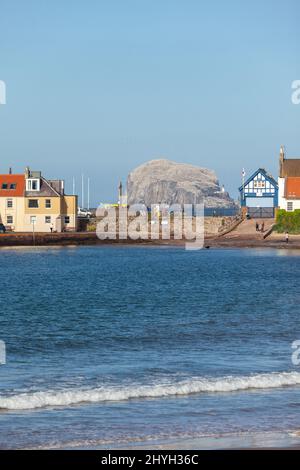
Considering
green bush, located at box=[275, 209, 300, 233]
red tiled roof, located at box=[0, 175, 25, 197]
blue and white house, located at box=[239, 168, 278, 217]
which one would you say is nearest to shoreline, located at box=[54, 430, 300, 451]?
green bush, located at box=[275, 209, 300, 233]

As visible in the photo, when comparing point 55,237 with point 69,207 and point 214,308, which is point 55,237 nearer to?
point 69,207

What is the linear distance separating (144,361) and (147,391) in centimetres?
563

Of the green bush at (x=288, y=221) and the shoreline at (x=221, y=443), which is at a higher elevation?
the green bush at (x=288, y=221)

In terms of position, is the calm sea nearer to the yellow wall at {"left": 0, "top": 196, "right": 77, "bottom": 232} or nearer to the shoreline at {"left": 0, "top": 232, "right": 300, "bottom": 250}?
the shoreline at {"left": 0, "top": 232, "right": 300, "bottom": 250}

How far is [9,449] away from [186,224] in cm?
11751

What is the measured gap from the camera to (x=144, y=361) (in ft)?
99.3

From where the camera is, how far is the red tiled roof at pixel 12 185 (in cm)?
11931

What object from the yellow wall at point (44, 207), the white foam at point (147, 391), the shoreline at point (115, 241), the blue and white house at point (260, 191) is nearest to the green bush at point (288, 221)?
the shoreline at point (115, 241)

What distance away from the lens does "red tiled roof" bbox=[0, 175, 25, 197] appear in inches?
4697

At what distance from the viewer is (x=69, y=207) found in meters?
122

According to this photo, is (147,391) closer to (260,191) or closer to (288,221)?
(288,221)

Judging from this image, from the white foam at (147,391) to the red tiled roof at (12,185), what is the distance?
95.4 metres

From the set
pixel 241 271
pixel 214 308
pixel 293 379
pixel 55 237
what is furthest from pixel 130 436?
pixel 55 237
